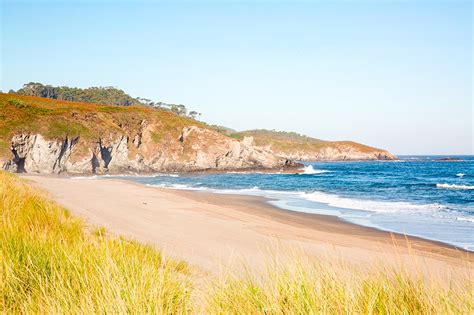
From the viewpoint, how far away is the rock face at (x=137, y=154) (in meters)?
50.0

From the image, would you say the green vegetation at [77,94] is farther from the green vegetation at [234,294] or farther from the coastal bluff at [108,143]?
the green vegetation at [234,294]

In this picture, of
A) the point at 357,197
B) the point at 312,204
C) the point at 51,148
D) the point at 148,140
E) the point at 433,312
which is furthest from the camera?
the point at 148,140

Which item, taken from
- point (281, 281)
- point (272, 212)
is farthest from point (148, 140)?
point (281, 281)

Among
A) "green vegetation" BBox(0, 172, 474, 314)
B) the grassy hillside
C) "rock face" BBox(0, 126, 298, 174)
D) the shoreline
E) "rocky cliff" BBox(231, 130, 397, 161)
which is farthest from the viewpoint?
"rocky cliff" BBox(231, 130, 397, 161)

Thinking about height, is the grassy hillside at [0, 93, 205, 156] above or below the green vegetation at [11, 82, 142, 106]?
below

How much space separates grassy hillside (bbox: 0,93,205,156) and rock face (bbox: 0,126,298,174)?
97 centimetres

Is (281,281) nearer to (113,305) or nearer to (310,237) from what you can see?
(113,305)

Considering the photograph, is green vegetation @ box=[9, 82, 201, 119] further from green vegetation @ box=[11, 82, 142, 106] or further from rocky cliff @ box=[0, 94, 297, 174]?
rocky cliff @ box=[0, 94, 297, 174]

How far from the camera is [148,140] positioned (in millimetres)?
65688

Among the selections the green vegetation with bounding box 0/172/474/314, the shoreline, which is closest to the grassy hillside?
the shoreline

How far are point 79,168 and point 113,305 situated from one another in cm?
5357

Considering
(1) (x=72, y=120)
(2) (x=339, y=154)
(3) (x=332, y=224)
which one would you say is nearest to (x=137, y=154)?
(1) (x=72, y=120)

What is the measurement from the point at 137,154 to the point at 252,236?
51.8 metres

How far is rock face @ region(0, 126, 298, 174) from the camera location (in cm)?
5000
